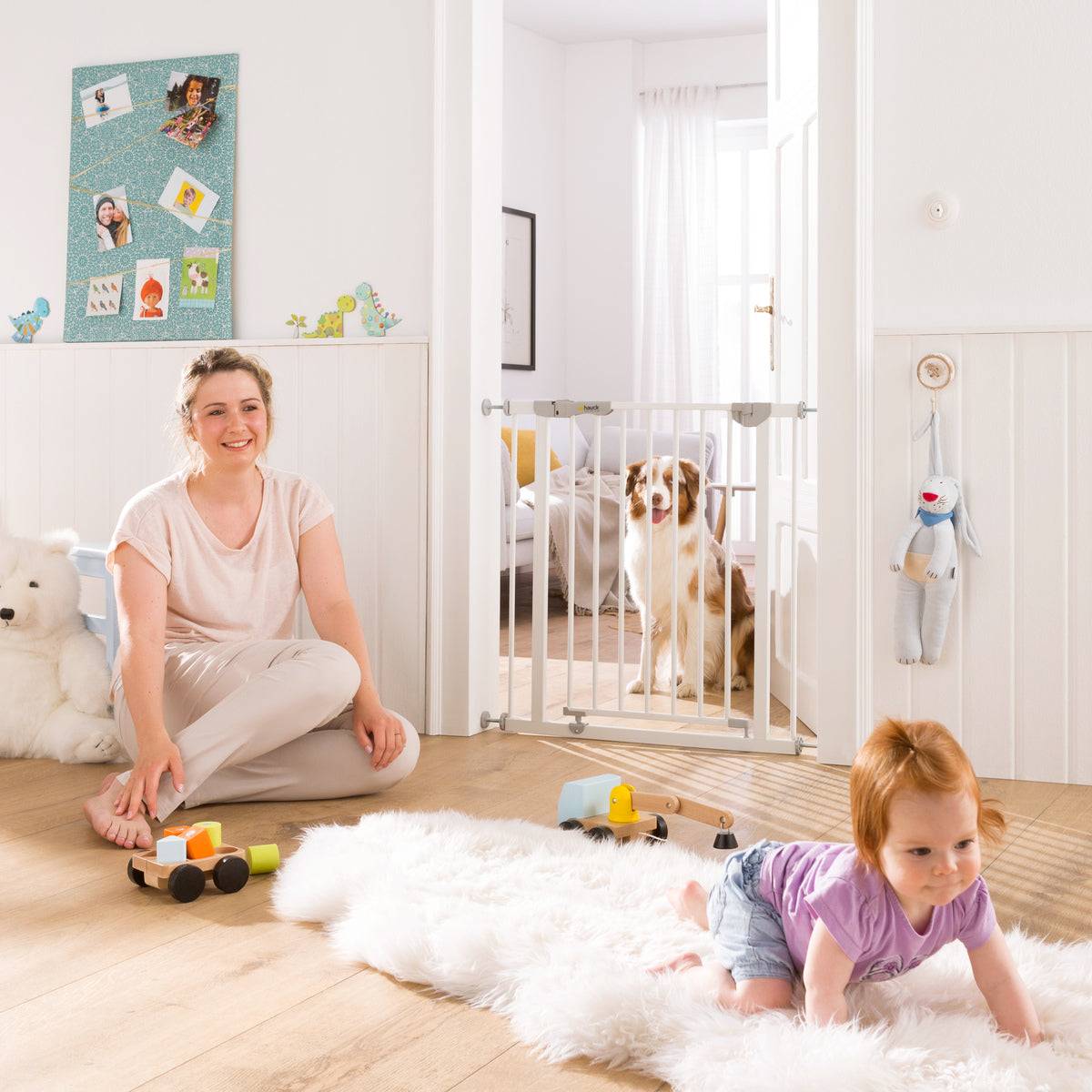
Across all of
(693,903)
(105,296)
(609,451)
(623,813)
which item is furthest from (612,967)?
(609,451)

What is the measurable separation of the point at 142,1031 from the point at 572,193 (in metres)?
6.31

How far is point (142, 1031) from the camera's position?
132cm

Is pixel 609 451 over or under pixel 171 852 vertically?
over

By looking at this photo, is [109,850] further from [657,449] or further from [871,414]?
[657,449]

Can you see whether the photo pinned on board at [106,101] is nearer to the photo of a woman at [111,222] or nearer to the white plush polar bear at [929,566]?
the photo of a woman at [111,222]

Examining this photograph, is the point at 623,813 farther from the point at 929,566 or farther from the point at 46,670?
the point at 46,670

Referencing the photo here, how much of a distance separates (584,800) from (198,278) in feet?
6.28

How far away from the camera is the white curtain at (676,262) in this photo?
688 cm

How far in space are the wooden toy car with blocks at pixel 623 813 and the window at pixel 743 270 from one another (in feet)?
16.3

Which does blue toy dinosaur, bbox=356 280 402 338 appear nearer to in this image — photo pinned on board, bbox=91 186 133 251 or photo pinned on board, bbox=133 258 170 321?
photo pinned on board, bbox=133 258 170 321

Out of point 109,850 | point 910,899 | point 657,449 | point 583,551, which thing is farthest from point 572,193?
point 910,899

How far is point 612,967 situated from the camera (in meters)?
1.38

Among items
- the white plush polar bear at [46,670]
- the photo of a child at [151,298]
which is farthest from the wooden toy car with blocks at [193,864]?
the photo of a child at [151,298]

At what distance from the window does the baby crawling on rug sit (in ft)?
18.5
